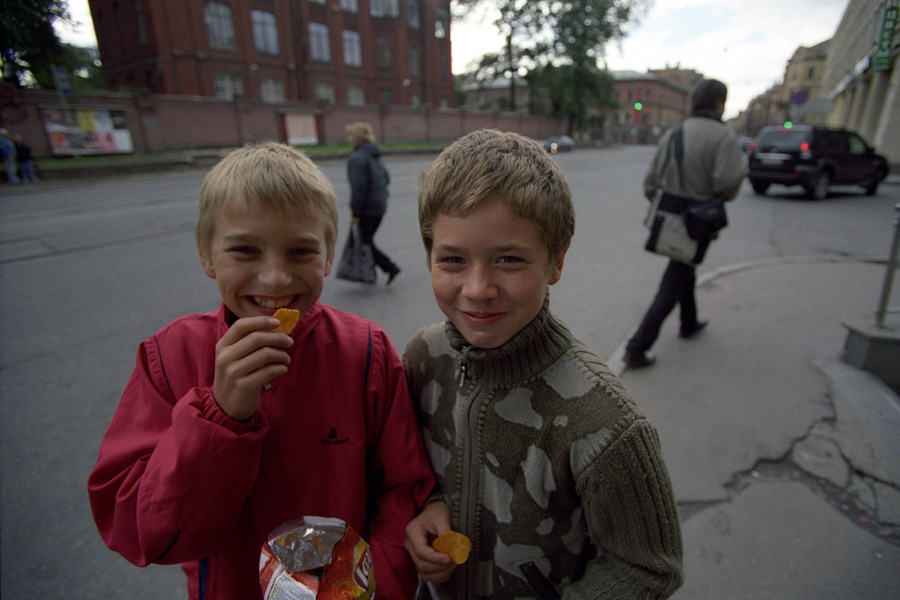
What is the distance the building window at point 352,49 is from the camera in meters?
36.6

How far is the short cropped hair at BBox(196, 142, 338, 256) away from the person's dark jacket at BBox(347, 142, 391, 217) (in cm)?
436

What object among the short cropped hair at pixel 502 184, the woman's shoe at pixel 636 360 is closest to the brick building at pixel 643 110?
the woman's shoe at pixel 636 360

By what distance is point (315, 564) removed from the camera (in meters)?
0.93

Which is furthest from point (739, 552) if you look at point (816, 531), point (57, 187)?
point (57, 187)

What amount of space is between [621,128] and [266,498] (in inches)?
3313

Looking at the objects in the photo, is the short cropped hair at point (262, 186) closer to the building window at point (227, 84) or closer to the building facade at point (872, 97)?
the building facade at point (872, 97)

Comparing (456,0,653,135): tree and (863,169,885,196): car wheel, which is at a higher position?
(456,0,653,135): tree

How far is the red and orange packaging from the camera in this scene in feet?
2.97

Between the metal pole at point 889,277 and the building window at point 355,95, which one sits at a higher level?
the building window at point 355,95

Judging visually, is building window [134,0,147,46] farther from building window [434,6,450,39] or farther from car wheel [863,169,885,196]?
building window [434,6,450,39]

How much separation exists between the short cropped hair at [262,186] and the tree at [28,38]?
2.76 ft

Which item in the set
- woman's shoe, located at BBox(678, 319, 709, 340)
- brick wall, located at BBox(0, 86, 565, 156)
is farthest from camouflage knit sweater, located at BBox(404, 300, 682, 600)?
brick wall, located at BBox(0, 86, 565, 156)

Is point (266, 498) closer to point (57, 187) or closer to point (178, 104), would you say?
point (57, 187)

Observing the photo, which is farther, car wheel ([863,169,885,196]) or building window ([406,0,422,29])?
building window ([406,0,422,29])
